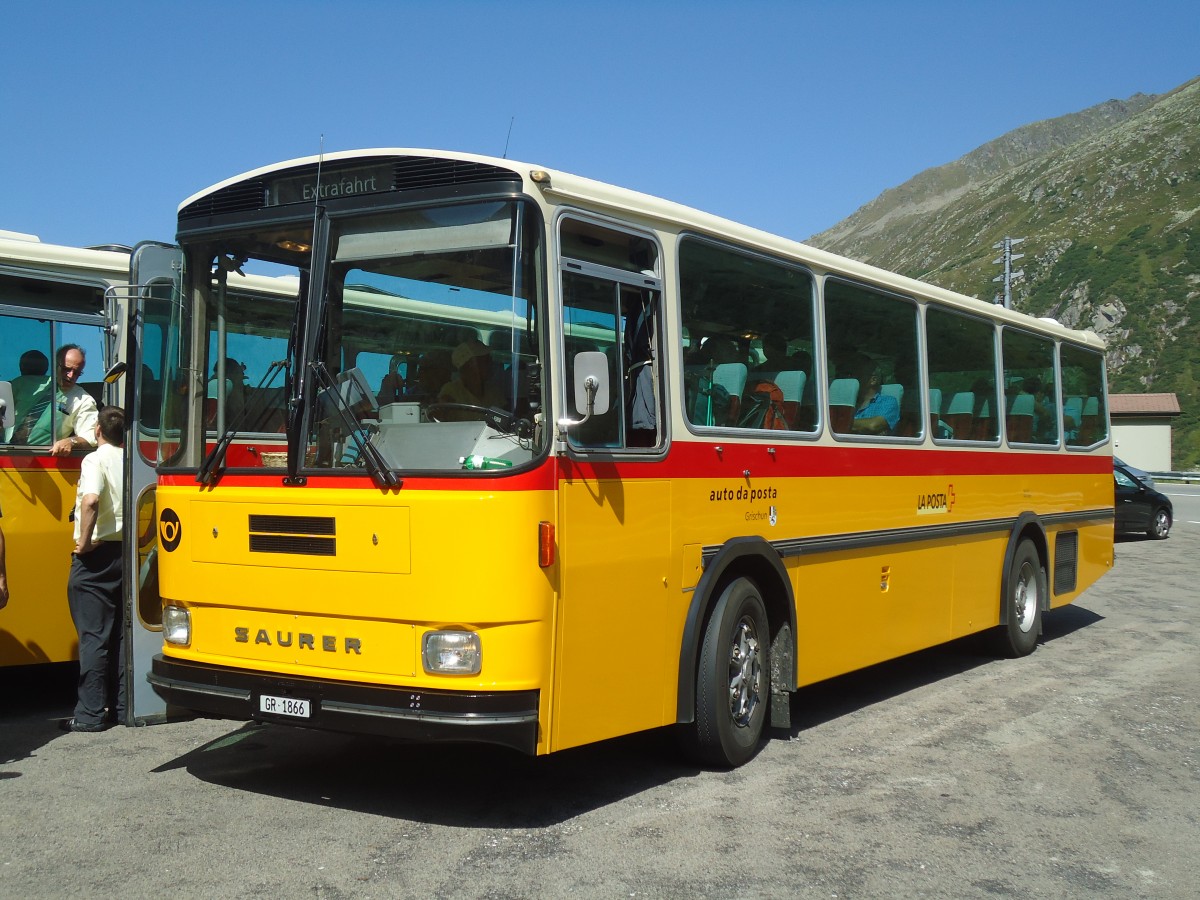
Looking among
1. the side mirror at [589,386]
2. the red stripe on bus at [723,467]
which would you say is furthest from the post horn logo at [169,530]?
the side mirror at [589,386]

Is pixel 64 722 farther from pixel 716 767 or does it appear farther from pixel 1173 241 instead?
pixel 1173 241

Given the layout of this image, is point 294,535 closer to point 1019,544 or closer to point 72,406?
point 72,406

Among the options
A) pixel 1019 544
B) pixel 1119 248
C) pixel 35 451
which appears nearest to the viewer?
pixel 35 451

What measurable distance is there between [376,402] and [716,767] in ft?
9.52

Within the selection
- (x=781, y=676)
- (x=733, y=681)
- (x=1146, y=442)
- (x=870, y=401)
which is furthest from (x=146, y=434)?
(x=1146, y=442)

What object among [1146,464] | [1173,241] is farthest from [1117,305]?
[1146,464]

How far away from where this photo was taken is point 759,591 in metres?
7.76

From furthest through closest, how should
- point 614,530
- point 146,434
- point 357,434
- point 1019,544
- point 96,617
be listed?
point 1019,544 → point 96,617 → point 146,434 → point 614,530 → point 357,434

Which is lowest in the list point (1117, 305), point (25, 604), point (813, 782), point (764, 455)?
point (813, 782)

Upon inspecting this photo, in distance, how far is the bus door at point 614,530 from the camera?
6070mm

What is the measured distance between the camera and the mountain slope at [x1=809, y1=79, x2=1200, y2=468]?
85688 millimetres

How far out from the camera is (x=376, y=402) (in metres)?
6.15

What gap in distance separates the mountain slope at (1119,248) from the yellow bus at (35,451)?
71.5m

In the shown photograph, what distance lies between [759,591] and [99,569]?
160 inches
